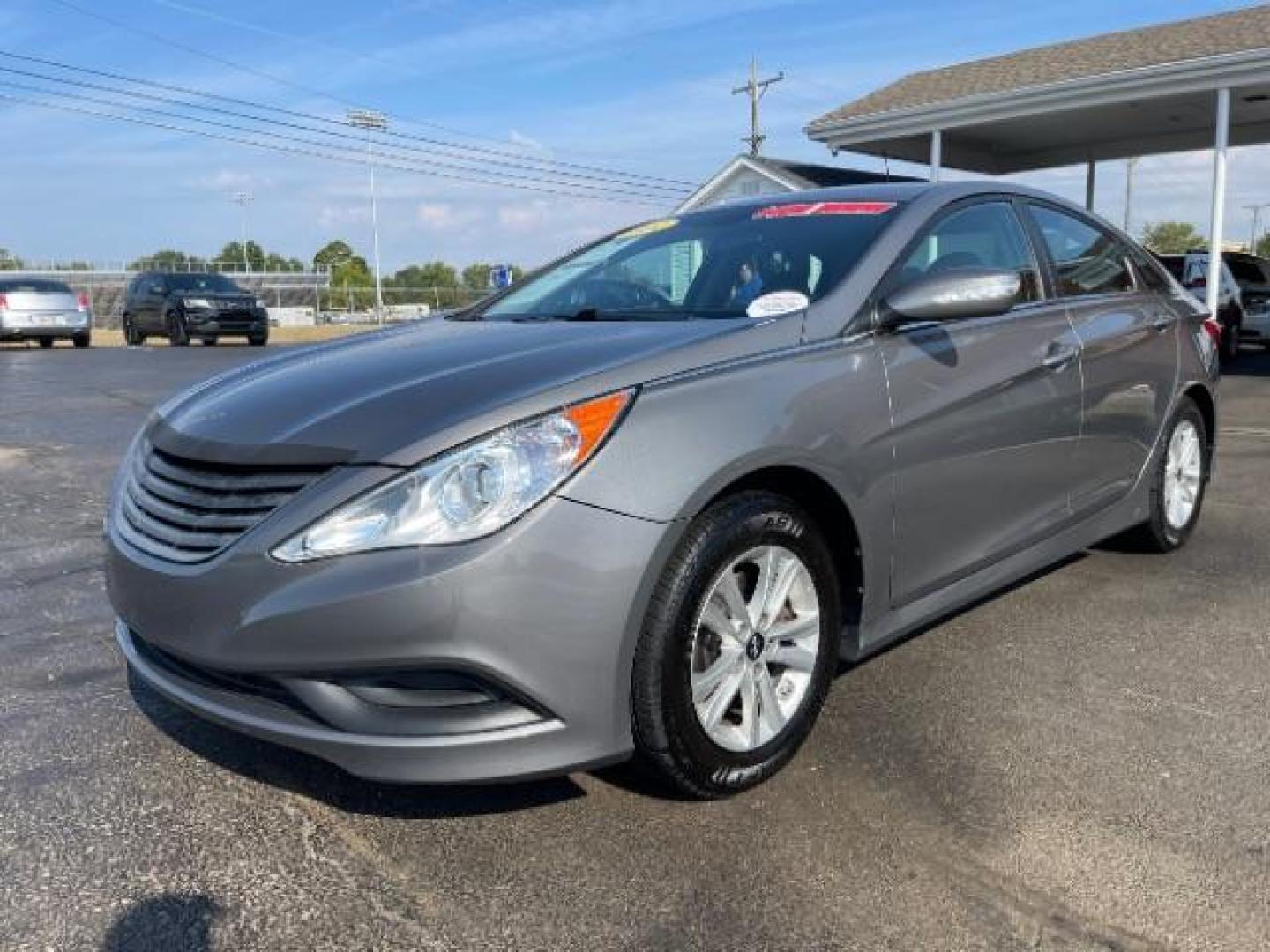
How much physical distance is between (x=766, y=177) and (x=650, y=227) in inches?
653

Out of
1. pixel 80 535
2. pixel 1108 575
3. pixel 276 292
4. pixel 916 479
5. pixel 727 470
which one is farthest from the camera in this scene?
pixel 276 292

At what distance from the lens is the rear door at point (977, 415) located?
10.3 feet

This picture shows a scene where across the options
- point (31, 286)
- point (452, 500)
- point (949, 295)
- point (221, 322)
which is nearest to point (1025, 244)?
point (949, 295)

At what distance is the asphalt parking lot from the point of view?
2189 millimetres

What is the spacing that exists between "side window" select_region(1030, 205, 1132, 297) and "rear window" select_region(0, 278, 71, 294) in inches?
846

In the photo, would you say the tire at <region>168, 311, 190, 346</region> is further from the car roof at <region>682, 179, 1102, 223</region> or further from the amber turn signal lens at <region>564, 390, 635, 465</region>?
the amber turn signal lens at <region>564, 390, 635, 465</region>

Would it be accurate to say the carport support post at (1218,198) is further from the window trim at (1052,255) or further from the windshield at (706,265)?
the windshield at (706,265)

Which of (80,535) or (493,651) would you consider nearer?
(493,651)

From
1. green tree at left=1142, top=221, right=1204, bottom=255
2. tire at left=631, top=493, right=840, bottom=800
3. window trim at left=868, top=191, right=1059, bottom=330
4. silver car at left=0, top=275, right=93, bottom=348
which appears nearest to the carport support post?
window trim at left=868, top=191, right=1059, bottom=330

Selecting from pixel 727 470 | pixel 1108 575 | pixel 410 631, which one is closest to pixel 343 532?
pixel 410 631

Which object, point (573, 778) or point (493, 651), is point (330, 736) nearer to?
point (493, 651)

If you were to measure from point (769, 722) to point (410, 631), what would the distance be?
1.02 meters

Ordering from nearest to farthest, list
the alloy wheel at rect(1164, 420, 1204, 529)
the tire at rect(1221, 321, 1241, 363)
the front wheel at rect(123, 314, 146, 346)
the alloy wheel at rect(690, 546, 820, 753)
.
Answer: the alloy wheel at rect(690, 546, 820, 753) → the alloy wheel at rect(1164, 420, 1204, 529) → the tire at rect(1221, 321, 1241, 363) → the front wheel at rect(123, 314, 146, 346)

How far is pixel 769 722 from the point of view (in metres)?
2.75
